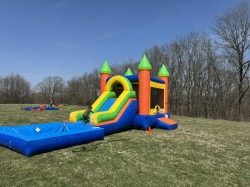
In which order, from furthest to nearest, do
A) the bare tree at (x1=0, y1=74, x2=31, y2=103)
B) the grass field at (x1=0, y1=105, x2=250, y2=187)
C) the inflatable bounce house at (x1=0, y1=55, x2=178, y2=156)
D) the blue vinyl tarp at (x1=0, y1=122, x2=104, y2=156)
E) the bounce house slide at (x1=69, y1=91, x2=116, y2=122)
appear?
the bare tree at (x1=0, y1=74, x2=31, y2=103)
the bounce house slide at (x1=69, y1=91, x2=116, y2=122)
the inflatable bounce house at (x1=0, y1=55, x2=178, y2=156)
the blue vinyl tarp at (x1=0, y1=122, x2=104, y2=156)
the grass field at (x1=0, y1=105, x2=250, y2=187)

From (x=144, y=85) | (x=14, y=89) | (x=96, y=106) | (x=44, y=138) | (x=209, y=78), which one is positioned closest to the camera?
(x=44, y=138)

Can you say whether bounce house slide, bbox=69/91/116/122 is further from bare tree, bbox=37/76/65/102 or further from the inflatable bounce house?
bare tree, bbox=37/76/65/102

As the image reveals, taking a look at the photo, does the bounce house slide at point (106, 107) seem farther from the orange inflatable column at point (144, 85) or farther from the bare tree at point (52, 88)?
the bare tree at point (52, 88)

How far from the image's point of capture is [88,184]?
122 inches

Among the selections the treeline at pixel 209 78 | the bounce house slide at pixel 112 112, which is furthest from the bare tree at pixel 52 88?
the bounce house slide at pixel 112 112

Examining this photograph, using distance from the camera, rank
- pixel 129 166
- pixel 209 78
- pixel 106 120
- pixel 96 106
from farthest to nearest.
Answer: pixel 209 78 → pixel 96 106 → pixel 106 120 → pixel 129 166

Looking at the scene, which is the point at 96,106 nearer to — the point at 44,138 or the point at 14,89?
the point at 44,138

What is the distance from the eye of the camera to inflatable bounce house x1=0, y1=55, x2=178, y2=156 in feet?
15.0

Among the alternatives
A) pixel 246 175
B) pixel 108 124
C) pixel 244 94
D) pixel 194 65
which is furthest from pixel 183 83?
pixel 246 175

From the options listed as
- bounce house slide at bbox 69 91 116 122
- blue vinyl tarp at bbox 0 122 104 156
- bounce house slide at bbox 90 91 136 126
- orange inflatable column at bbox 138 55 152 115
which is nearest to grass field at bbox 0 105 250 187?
blue vinyl tarp at bbox 0 122 104 156

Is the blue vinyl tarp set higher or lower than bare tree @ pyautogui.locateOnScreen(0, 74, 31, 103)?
lower

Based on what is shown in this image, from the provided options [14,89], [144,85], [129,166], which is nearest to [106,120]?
[144,85]

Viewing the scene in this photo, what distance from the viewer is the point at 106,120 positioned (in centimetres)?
671

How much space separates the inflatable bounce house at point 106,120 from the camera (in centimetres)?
456
